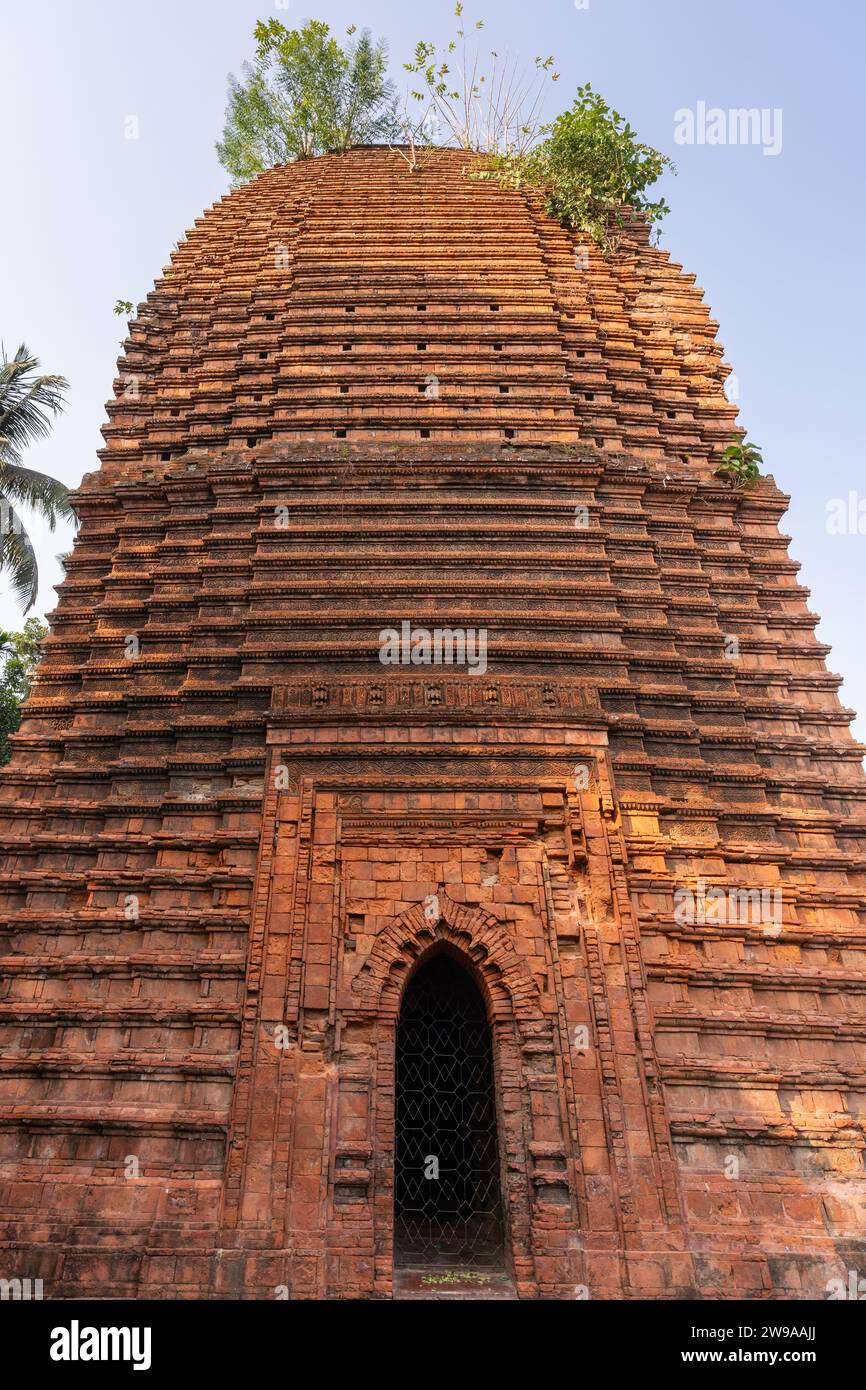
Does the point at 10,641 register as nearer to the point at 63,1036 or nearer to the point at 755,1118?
the point at 63,1036

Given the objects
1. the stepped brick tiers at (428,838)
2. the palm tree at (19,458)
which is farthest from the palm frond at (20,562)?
the stepped brick tiers at (428,838)

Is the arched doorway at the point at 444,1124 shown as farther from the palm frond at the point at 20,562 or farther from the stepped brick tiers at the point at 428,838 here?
the palm frond at the point at 20,562

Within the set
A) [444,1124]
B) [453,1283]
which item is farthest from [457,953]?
[453,1283]

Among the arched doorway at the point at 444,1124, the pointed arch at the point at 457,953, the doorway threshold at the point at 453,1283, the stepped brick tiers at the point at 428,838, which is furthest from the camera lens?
the arched doorway at the point at 444,1124

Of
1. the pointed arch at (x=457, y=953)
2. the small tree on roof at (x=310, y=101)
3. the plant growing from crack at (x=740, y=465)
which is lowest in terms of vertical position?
the pointed arch at (x=457, y=953)

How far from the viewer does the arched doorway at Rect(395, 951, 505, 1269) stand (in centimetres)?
776

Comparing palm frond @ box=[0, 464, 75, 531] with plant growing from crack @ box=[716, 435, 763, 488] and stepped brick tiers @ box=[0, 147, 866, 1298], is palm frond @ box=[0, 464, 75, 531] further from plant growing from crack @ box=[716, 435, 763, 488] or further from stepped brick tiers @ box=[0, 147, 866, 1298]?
plant growing from crack @ box=[716, 435, 763, 488]

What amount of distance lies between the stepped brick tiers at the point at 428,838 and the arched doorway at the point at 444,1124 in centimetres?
6

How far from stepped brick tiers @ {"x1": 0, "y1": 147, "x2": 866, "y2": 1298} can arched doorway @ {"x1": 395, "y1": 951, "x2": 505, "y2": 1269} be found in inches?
2.3

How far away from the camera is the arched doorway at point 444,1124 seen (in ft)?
25.5

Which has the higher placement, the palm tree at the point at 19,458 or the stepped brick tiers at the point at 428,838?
the palm tree at the point at 19,458

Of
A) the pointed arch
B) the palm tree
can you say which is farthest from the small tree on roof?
the pointed arch
